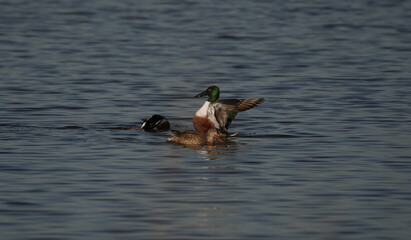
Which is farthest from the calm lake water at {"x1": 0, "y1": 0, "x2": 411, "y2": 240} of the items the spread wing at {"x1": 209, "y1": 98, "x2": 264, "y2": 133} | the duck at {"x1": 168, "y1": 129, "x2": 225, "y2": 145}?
the spread wing at {"x1": 209, "y1": 98, "x2": 264, "y2": 133}

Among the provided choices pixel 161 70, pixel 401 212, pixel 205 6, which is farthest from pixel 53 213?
pixel 205 6

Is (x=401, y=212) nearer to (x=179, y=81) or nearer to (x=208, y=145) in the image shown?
(x=208, y=145)

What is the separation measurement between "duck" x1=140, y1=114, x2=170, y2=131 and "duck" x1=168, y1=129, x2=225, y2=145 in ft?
2.97

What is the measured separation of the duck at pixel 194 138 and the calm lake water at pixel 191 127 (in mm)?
166

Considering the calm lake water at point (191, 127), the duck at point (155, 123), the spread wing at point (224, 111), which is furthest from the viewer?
the duck at point (155, 123)

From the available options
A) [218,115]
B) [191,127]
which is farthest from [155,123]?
[191,127]

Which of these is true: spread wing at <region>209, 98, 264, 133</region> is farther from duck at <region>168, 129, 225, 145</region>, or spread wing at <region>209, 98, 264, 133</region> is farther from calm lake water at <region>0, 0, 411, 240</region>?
duck at <region>168, 129, 225, 145</region>

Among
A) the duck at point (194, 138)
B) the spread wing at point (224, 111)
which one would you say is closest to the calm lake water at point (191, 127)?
the duck at point (194, 138)

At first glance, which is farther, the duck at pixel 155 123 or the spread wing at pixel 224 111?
the duck at pixel 155 123

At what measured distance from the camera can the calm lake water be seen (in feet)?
25.6

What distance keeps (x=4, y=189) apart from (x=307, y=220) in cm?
308

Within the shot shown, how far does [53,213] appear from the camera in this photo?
7.84 m

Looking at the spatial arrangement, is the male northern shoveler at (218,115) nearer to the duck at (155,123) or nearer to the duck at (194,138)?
the duck at (155,123)

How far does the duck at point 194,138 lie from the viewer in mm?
11662
